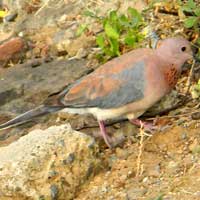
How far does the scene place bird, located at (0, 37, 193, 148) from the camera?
5141 mm

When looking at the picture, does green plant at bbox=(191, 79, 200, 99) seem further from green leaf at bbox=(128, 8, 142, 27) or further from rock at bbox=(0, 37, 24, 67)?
rock at bbox=(0, 37, 24, 67)

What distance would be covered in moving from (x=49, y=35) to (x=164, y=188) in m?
2.88

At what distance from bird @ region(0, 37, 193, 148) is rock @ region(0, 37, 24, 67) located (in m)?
1.60

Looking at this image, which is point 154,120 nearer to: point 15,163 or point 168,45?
point 168,45

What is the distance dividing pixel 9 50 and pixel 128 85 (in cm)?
204

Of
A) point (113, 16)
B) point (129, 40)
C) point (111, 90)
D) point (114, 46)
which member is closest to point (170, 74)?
point (111, 90)

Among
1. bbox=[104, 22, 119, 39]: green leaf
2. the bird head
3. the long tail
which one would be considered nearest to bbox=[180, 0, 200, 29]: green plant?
the bird head

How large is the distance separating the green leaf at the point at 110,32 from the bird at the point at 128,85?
80 cm

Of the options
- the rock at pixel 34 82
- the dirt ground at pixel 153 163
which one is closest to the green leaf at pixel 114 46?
the rock at pixel 34 82

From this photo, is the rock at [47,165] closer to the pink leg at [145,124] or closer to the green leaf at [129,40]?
the pink leg at [145,124]

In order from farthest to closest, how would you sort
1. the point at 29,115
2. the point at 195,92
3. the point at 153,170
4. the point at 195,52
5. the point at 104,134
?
1. the point at 195,52
2. the point at 195,92
3. the point at 29,115
4. the point at 104,134
5. the point at 153,170

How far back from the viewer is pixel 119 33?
20.4 feet

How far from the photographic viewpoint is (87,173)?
483cm

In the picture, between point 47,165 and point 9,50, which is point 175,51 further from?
point 9,50
